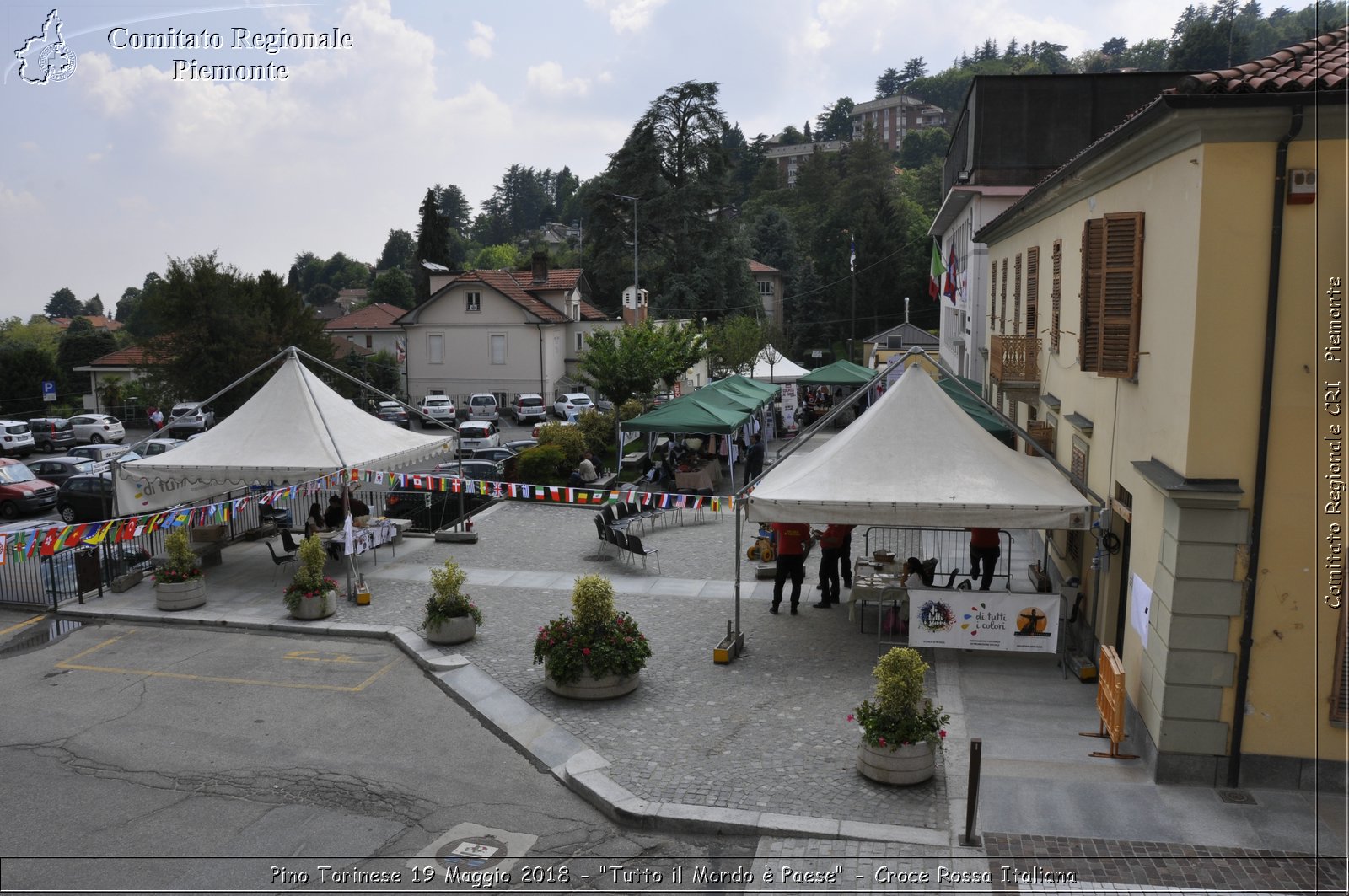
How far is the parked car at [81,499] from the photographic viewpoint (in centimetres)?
2688

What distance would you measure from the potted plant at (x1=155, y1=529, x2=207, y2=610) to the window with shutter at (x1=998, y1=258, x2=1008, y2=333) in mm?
16312

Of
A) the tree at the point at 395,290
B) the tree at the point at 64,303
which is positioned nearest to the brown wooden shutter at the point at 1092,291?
the tree at the point at 395,290

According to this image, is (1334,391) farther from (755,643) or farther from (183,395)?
(183,395)

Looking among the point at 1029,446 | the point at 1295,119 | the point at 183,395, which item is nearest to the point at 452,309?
the point at 183,395

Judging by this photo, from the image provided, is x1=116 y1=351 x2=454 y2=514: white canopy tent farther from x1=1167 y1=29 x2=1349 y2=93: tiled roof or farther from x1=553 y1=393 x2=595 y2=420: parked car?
x1=553 y1=393 x2=595 y2=420: parked car

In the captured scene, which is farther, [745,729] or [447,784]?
[745,729]

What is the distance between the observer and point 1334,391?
8.08 m

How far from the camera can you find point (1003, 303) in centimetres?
2238

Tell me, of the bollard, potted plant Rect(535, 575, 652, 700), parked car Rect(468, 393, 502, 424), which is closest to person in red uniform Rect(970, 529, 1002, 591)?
potted plant Rect(535, 575, 652, 700)

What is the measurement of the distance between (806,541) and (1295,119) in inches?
363

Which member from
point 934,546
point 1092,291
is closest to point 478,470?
point 934,546

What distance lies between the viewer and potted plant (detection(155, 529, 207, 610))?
15.9m

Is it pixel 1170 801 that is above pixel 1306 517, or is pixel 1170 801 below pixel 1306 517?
below

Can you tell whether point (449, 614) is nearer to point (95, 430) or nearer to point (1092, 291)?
point (1092, 291)
